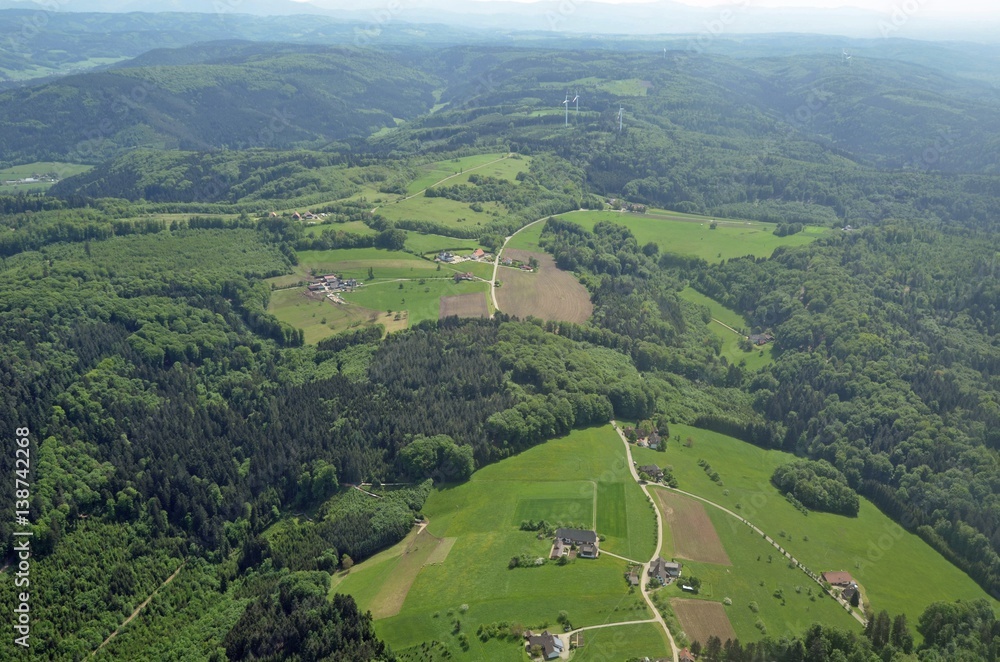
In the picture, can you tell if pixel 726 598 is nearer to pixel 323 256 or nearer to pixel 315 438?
pixel 315 438

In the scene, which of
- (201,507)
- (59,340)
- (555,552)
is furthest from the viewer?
(59,340)

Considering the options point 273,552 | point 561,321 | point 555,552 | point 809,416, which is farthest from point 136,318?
point 809,416

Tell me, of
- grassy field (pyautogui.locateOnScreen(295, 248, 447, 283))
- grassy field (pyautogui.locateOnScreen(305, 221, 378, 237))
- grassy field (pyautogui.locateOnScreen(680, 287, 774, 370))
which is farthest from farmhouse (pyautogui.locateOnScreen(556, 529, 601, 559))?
grassy field (pyautogui.locateOnScreen(305, 221, 378, 237))

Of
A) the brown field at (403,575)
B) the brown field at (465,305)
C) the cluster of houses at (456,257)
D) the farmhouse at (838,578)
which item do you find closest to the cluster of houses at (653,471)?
the farmhouse at (838,578)

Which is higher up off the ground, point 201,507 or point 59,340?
point 59,340

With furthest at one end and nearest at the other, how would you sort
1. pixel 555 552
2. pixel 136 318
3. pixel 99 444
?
pixel 136 318 → pixel 99 444 → pixel 555 552

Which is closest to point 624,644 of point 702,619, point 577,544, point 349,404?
point 702,619

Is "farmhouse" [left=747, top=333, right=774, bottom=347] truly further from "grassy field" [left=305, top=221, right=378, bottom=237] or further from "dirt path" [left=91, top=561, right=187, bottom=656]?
"dirt path" [left=91, top=561, right=187, bottom=656]
